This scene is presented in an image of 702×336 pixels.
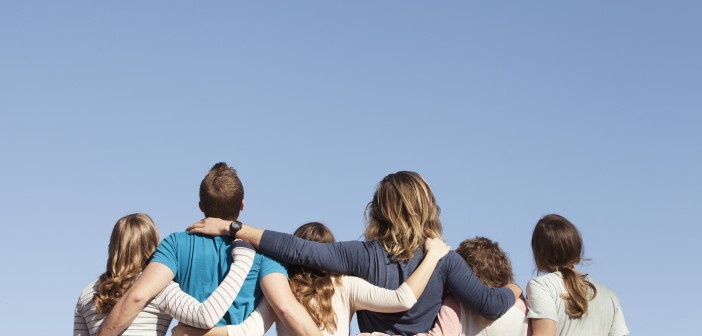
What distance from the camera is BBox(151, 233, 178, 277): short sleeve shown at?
24.0 feet

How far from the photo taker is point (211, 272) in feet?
24.2

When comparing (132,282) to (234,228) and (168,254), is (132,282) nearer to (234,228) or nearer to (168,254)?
(168,254)

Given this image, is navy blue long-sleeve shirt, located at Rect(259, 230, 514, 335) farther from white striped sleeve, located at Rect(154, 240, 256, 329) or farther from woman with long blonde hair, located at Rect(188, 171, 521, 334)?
white striped sleeve, located at Rect(154, 240, 256, 329)

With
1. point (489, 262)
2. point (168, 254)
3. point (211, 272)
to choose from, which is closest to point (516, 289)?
point (489, 262)

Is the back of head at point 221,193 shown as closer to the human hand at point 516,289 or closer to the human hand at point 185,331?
the human hand at point 185,331

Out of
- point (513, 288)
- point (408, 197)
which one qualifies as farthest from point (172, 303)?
point (513, 288)

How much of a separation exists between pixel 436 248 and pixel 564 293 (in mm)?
1428

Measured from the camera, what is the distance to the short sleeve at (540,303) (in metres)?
7.83

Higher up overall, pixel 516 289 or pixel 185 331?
pixel 516 289

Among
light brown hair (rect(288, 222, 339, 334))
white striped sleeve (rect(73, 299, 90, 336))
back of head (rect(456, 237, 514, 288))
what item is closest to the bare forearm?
light brown hair (rect(288, 222, 339, 334))

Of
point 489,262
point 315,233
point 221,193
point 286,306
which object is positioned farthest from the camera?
point 489,262

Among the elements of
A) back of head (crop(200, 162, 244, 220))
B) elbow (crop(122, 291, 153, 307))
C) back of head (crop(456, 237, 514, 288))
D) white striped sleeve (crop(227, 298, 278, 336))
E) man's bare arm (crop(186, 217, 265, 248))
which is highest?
back of head (crop(200, 162, 244, 220))

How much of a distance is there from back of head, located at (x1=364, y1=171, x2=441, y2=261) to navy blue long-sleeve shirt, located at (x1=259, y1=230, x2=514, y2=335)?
0.10 meters

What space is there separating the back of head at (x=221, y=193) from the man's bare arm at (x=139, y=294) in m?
0.63
